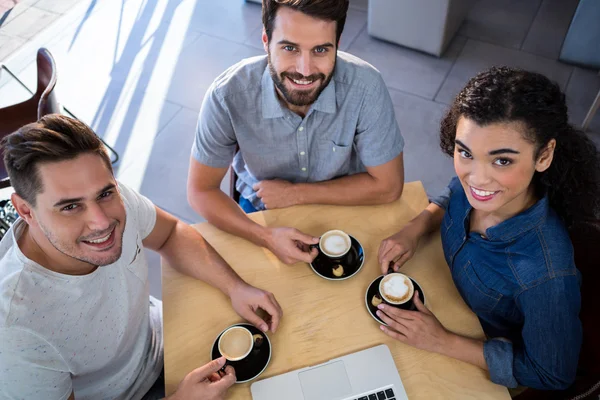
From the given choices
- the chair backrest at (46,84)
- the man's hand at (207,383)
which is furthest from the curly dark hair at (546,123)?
the chair backrest at (46,84)

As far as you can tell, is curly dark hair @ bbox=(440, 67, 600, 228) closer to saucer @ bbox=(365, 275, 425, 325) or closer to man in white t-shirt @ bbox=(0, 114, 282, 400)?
saucer @ bbox=(365, 275, 425, 325)

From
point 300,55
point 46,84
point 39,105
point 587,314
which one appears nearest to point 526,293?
point 587,314

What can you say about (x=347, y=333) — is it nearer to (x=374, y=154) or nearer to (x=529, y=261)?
(x=529, y=261)

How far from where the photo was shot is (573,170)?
1.24 m

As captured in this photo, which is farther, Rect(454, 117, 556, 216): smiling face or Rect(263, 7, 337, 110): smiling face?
Rect(263, 7, 337, 110): smiling face

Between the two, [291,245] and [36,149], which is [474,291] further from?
[36,149]

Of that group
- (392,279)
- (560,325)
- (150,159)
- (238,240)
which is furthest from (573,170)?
(150,159)

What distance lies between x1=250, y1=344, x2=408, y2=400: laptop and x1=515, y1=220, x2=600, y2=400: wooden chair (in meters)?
0.42

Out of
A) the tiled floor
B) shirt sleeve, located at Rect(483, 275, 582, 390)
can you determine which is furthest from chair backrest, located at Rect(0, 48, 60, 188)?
shirt sleeve, located at Rect(483, 275, 582, 390)

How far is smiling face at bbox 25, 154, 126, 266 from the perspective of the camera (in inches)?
47.2

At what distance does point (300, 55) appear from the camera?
1.51 meters

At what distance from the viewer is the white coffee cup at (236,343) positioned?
125 centimetres

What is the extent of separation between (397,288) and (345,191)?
420 mm

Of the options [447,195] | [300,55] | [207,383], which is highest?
[300,55]
